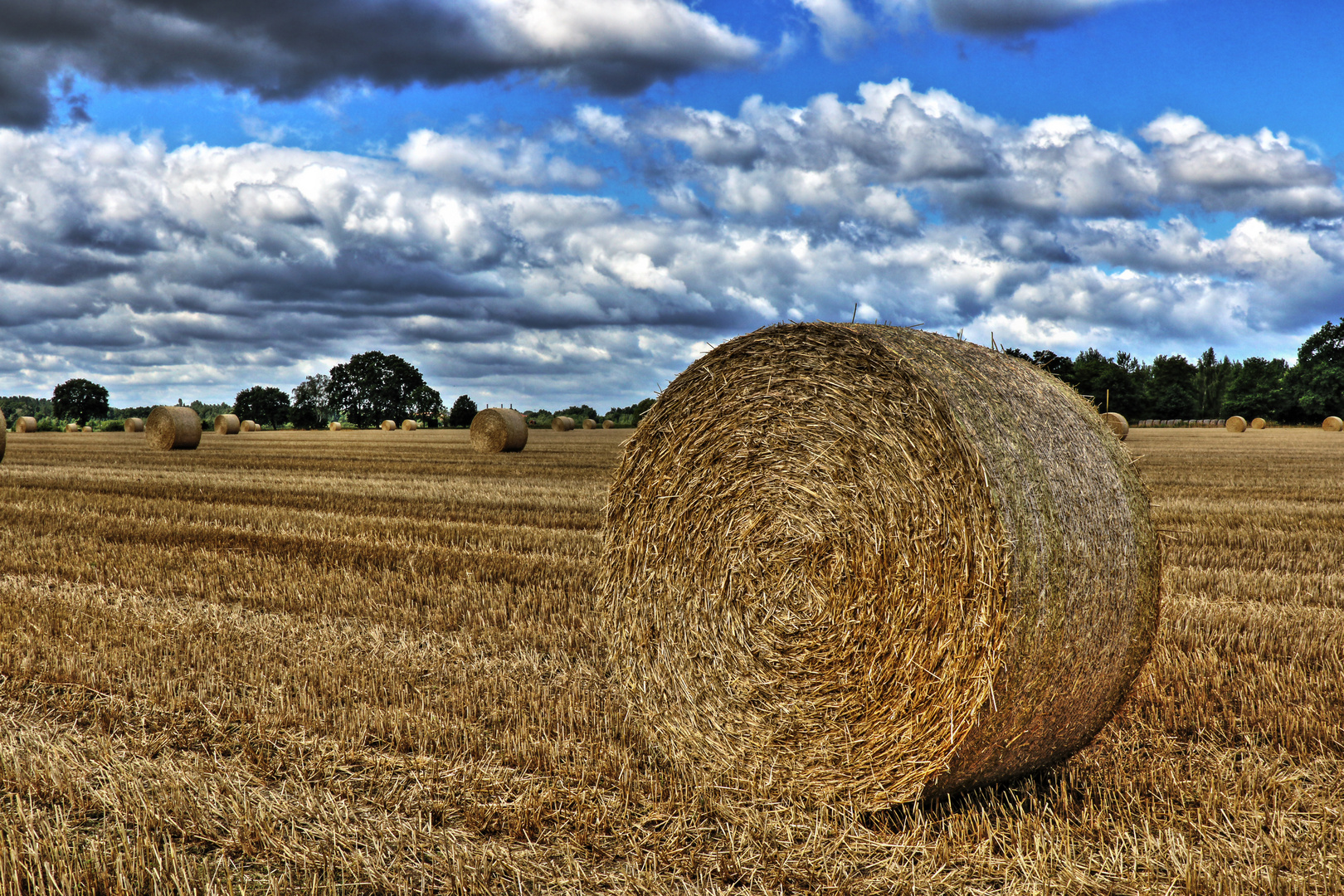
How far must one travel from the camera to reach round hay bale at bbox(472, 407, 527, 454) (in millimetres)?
27781

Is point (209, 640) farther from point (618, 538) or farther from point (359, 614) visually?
point (618, 538)

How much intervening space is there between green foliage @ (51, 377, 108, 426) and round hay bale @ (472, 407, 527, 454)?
83.2 meters

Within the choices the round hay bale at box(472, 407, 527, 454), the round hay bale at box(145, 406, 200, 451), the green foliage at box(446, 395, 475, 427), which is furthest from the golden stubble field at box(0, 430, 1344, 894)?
the green foliage at box(446, 395, 475, 427)

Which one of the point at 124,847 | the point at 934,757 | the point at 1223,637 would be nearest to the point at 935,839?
the point at 934,757

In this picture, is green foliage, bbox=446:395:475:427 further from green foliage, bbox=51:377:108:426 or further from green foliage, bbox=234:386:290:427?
green foliage, bbox=51:377:108:426

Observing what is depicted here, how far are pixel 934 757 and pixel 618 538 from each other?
2.05 metres

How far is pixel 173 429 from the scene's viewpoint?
98.2ft

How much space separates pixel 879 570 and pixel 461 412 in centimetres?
6858

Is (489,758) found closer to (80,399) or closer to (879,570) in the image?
(879,570)

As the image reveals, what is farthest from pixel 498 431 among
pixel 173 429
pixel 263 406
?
pixel 263 406

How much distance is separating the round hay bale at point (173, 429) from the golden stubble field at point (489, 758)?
74.6 feet

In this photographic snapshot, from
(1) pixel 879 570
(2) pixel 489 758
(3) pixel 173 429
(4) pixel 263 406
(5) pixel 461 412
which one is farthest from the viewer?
(4) pixel 263 406

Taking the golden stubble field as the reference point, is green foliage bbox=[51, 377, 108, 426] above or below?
above

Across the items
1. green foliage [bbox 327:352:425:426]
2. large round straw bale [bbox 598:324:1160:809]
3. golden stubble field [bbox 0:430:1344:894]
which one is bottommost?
golden stubble field [bbox 0:430:1344:894]
